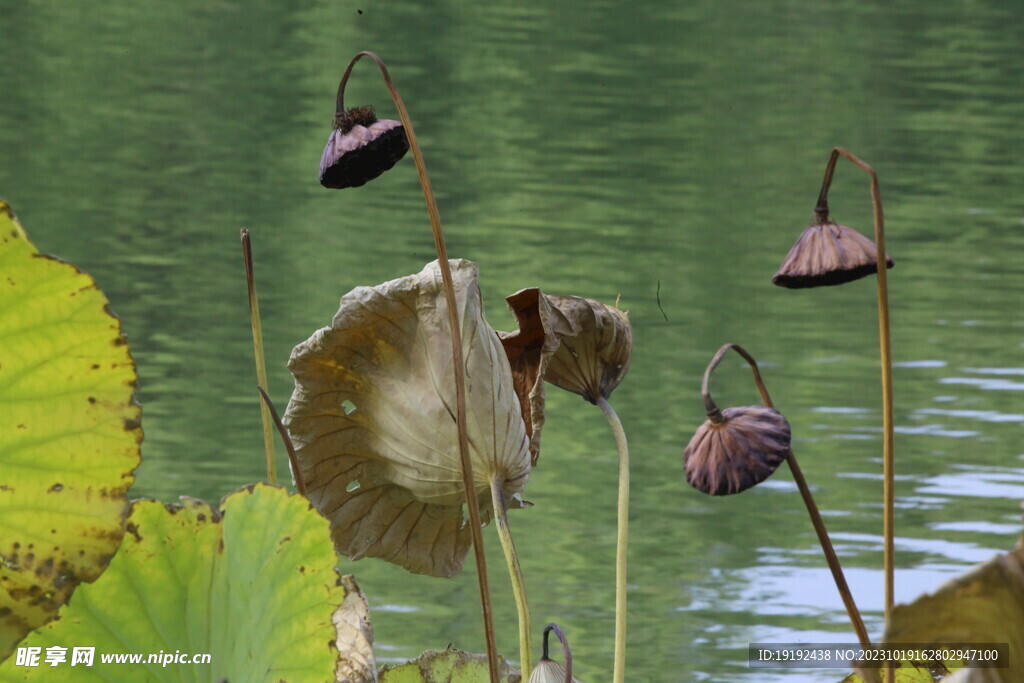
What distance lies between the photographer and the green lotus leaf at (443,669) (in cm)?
85

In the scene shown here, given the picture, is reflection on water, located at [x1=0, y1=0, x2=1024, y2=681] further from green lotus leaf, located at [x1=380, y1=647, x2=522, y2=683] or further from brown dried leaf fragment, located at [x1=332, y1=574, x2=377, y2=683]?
brown dried leaf fragment, located at [x1=332, y1=574, x2=377, y2=683]

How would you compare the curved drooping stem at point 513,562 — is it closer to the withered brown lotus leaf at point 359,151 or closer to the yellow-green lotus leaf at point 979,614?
the withered brown lotus leaf at point 359,151

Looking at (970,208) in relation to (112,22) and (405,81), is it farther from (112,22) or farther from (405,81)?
(112,22)

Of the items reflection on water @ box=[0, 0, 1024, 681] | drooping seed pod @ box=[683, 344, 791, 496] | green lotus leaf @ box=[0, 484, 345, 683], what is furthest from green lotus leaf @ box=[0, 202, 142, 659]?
reflection on water @ box=[0, 0, 1024, 681]

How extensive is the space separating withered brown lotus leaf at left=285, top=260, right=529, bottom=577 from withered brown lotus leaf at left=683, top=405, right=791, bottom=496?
0.30 feet

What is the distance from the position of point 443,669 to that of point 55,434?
0.38 metres

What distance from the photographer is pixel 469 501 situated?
0.69 metres

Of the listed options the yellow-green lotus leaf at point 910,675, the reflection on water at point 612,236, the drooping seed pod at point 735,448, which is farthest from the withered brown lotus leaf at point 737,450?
the reflection on water at point 612,236

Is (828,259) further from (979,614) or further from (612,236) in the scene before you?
(612,236)

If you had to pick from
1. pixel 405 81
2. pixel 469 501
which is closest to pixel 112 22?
pixel 405 81

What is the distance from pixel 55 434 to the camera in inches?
21.6

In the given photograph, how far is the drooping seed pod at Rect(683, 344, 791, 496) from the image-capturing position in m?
0.77

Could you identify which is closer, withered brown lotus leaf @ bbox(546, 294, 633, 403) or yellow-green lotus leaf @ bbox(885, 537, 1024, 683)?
yellow-green lotus leaf @ bbox(885, 537, 1024, 683)

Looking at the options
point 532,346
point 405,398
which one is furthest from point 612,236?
point 405,398
